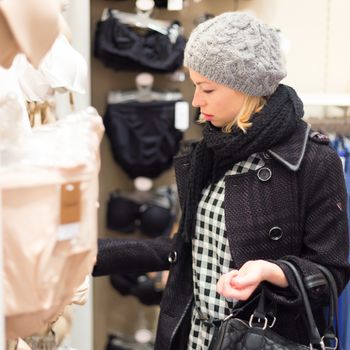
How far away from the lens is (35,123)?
61.9 inches

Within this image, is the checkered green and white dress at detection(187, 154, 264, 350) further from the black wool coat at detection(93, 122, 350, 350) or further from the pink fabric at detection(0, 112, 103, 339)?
the pink fabric at detection(0, 112, 103, 339)

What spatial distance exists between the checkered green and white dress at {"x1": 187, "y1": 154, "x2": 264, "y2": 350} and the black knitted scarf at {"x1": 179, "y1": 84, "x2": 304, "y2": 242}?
2 centimetres

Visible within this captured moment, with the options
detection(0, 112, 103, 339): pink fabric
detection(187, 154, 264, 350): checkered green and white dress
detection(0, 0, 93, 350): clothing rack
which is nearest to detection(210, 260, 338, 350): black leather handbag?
detection(187, 154, 264, 350): checkered green and white dress

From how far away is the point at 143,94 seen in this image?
112 inches

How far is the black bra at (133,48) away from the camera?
2.66m

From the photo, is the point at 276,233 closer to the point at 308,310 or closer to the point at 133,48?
the point at 308,310

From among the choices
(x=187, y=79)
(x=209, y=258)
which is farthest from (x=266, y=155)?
(x=187, y=79)

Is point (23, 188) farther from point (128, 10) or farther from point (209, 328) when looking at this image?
point (128, 10)

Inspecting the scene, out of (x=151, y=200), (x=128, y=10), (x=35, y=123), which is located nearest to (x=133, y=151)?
(x=151, y=200)

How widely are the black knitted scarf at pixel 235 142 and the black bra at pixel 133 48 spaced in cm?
118

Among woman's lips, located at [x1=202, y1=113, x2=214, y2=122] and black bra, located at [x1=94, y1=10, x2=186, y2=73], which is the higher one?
black bra, located at [x1=94, y1=10, x2=186, y2=73]

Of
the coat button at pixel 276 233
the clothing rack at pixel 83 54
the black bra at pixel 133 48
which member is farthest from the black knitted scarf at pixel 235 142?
the black bra at pixel 133 48

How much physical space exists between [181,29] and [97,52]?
383mm

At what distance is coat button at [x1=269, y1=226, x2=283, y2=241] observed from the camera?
146 centimetres
